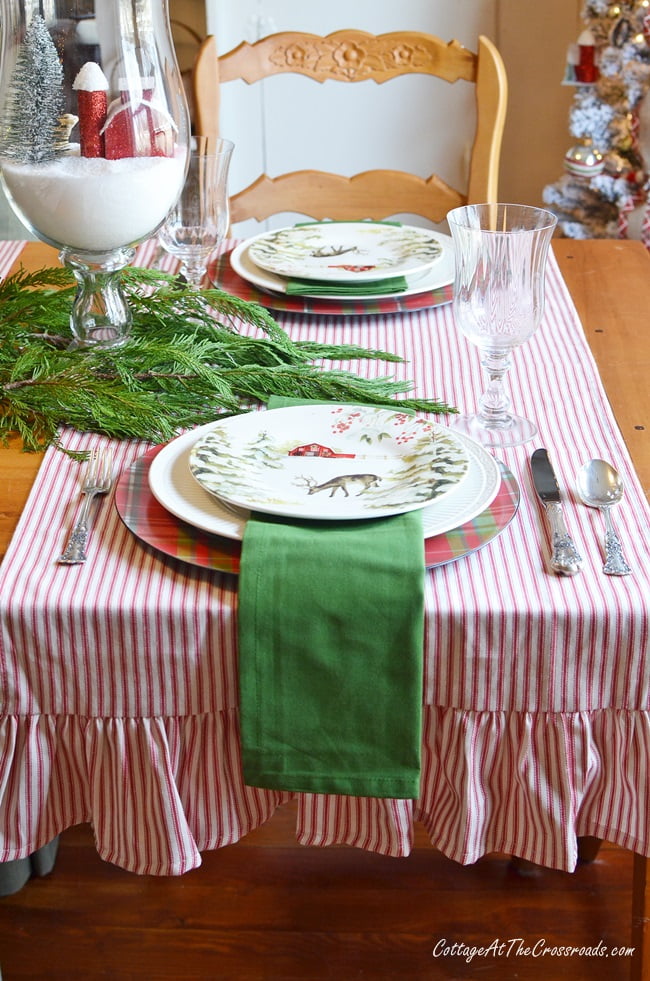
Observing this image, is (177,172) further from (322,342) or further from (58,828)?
(58,828)

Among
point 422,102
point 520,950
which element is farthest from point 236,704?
point 422,102

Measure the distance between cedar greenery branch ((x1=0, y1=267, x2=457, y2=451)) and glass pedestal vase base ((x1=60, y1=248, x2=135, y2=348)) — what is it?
18 millimetres

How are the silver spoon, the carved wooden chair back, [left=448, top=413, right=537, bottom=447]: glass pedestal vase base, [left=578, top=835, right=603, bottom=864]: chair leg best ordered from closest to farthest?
the silver spoon, [left=448, top=413, right=537, bottom=447]: glass pedestal vase base, [left=578, top=835, right=603, bottom=864]: chair leg, the carved wooden chair back

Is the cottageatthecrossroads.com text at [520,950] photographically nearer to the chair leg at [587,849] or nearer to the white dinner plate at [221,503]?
the chair leg at [587,849]

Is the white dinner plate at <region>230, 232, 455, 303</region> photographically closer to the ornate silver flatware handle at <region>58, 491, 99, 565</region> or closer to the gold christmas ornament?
the ornate silver flatware handle at <region>58, 491, 99, 565</region>

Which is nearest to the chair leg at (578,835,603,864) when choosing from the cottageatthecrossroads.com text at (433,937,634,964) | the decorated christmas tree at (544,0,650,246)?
the cottageatthecrossroads.com text at (433,937,634,964)

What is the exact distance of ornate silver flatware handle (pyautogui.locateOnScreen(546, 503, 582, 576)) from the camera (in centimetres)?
68

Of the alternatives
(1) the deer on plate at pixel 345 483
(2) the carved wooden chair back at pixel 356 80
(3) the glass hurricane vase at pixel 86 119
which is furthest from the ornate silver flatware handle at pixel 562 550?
(2) the carved wooden chair back at pixel 356 80

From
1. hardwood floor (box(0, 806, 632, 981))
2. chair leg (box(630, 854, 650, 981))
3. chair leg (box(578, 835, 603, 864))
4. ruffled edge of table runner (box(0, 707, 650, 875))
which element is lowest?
hardwood floor (box(0, 806, 632, 981))

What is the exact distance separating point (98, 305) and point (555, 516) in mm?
490

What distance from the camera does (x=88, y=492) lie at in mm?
780

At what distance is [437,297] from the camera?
3.80 feet

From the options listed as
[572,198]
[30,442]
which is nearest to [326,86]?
[572,198]

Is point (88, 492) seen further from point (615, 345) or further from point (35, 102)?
point (615, 345)
